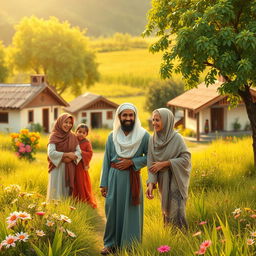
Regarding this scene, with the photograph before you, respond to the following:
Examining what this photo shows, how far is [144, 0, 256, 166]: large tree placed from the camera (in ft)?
33.6

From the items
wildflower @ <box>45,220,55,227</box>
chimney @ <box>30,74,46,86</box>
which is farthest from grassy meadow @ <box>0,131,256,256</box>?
chimney @ <box>30,74,46,86</box>

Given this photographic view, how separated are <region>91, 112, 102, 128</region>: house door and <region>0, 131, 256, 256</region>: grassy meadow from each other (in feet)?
94.7

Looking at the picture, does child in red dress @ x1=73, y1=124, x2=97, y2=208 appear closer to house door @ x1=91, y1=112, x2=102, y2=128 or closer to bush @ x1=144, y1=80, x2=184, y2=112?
house door @ x1=91, y1=112, x2=102, y2=128

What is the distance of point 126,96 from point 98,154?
153ft

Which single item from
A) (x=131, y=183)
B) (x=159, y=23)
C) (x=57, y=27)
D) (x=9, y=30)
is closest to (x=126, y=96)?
(x=57, y=27)

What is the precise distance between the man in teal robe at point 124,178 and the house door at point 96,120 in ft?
119

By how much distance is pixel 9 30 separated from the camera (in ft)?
537

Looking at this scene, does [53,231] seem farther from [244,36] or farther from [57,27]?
[57,27]

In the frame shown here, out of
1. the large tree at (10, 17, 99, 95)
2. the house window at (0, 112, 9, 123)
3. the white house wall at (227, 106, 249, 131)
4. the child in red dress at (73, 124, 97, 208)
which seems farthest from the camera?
the large tree at (10, 17, 99, 95)

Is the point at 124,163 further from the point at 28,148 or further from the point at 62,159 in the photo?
the point at 28,148

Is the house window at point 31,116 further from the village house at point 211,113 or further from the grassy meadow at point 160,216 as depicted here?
the grassy meadow at point 160,216

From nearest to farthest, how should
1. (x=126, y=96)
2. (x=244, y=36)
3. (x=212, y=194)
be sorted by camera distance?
(x=212, y=194) < (x=244, y=36) < (x=126, y=96)

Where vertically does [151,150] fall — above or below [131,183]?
above

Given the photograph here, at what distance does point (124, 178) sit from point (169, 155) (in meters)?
0.72
